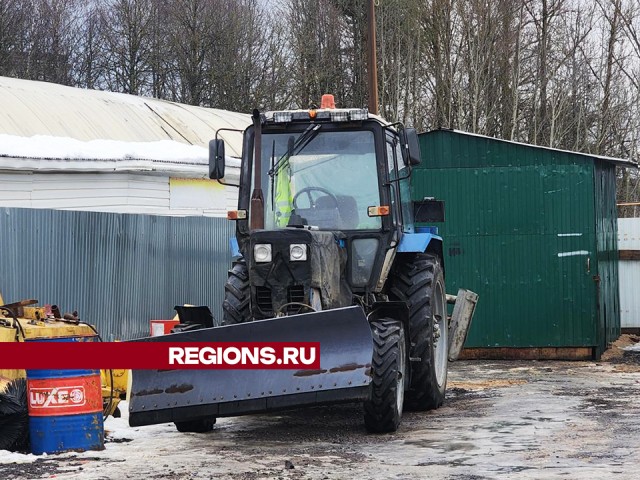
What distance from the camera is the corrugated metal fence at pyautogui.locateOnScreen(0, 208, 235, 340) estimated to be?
39.1 feet

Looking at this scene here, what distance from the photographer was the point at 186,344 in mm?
8617

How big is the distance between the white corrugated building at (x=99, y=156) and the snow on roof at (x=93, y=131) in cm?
2

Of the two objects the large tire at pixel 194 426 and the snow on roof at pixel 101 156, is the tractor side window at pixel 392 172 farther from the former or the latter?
the snow on roof at pixel 101 156

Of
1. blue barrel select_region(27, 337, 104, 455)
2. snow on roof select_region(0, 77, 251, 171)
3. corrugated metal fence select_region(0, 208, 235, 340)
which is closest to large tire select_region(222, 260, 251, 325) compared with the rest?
blue barrel select_region(27, 337, 104, 455)

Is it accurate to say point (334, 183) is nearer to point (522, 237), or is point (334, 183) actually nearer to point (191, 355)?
point (191, 355)

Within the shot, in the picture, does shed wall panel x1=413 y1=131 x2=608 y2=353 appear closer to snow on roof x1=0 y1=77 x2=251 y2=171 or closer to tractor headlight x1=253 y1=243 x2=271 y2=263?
snow on roof x1=0 y1=77 x2=251 y2=171

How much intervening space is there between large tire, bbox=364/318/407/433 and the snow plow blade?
0.24 m

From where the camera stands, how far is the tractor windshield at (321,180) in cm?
1003

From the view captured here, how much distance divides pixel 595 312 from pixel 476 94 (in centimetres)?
2094

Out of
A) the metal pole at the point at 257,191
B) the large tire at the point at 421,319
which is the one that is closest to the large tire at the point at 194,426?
the metal pole at the point at 257,191

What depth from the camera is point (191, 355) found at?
8711mm

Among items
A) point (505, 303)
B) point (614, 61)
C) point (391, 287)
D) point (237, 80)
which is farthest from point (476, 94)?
point (391, 287)

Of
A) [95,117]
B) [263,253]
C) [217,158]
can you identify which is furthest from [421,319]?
[95,117]

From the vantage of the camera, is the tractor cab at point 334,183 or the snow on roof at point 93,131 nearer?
the tractor cab at point 334,183
